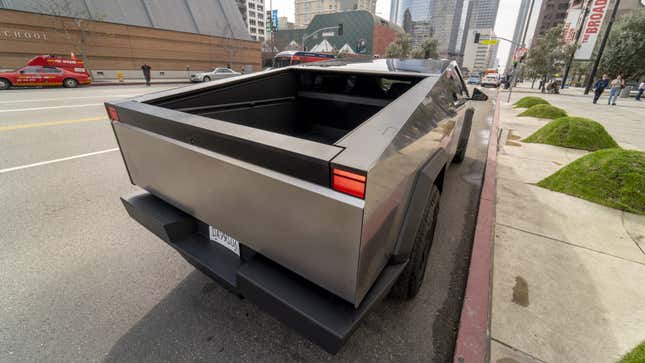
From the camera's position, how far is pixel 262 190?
4.18ft

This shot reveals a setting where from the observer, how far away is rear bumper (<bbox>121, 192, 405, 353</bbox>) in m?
1.20

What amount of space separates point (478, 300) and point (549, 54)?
32971 mm

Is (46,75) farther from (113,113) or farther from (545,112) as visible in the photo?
(545,112)

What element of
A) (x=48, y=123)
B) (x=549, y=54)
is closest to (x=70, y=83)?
(x=48, y=123)

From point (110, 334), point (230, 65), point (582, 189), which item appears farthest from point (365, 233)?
point (230, 65)

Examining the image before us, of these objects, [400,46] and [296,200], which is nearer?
[296,200]

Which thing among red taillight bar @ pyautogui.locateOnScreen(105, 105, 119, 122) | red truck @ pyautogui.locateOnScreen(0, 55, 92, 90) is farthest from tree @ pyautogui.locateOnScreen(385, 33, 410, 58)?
red taillight bar @ pyautogui.locateOnScreen(105, 105, 119, 122)

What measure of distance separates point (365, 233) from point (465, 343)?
1316mm

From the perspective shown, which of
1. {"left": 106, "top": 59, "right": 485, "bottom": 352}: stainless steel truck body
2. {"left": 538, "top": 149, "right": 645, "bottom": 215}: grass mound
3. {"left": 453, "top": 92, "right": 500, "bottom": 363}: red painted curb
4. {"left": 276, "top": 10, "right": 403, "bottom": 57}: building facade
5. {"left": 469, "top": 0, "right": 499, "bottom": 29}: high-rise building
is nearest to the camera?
{"left": 106, "top": 59, "right": 485, "bottom": 352}: stainless steel truck body

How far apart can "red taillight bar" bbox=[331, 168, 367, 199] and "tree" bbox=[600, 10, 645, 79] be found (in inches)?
1354

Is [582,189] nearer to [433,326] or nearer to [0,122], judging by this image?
[433,326]

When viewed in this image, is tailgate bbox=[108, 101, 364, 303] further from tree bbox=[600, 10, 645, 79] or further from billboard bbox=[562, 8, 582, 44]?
billboard bbox=[562, 8, 582, 44]

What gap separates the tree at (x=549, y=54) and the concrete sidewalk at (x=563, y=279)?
98.1 ft

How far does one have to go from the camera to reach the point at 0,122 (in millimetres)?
7273
